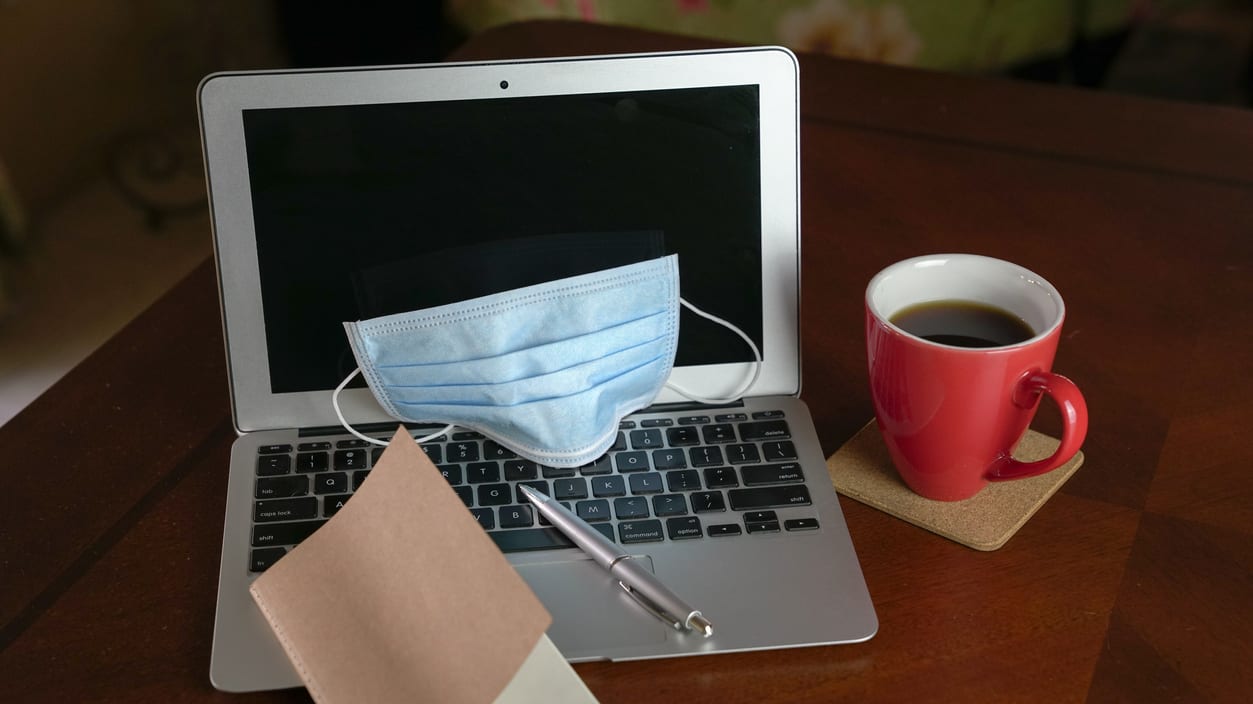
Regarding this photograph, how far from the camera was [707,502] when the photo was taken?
0.57 metres

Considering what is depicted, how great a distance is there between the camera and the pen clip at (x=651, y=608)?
1.67ft

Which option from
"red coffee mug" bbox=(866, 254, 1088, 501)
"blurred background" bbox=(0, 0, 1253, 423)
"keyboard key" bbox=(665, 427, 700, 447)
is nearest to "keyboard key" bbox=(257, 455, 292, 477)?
"keyboard key" bbox=(665, 427, 700, 447)

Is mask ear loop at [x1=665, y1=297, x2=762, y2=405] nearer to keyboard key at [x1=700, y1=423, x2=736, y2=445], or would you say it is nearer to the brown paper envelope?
keyboard key at [x1=700, y1=423, x2=736, y2=445]

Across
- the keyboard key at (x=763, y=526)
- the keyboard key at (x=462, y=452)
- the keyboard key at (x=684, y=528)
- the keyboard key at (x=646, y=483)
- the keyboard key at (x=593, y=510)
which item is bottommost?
the keyboard key at (x=763, y=526)

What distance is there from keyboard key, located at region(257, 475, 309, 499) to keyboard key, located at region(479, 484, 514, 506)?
93mm

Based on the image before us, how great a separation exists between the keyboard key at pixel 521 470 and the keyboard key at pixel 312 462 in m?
0.10

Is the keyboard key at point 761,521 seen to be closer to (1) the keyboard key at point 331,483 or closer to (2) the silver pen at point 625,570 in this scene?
(2) the silver pen at point 625,570

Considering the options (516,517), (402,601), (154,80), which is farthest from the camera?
(154,80)

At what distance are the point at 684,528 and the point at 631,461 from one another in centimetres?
6

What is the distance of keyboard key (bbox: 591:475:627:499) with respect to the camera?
1.91 feet

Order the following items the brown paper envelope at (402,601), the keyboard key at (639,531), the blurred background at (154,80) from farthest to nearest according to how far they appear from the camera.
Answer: the blurred background at (154,80), the keyboard key at (639,531), the brown paper envelope at (402,601)

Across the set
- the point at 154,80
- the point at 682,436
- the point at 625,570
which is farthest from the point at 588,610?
the point at 154,80

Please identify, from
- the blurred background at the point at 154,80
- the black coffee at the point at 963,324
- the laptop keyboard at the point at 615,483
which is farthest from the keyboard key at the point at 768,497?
the blurred background at the point at 154,80

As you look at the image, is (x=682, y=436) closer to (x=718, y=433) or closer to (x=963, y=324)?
(x=718, y=433)
